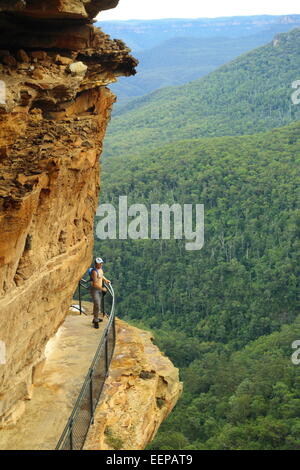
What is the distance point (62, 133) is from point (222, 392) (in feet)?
117

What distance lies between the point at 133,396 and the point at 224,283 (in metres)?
49.9

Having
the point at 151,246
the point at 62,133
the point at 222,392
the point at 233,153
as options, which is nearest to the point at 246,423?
the point at 222,392

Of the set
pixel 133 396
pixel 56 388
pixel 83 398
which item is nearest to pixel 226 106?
pixel 133 396

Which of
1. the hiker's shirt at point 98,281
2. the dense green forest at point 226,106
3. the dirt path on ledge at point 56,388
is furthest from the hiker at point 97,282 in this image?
the dense green forest at point 226,106

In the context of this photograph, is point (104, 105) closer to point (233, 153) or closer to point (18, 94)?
point (18, 94)

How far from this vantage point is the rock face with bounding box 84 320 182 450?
11711 millimetres

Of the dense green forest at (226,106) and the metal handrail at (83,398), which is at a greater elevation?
the dense green forest at (226,106)

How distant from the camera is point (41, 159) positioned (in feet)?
32.8

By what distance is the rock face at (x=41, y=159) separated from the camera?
31.0 feet

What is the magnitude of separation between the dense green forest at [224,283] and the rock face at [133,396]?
1746 centimetres

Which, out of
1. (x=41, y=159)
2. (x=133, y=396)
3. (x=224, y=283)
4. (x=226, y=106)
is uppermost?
(x=226, y=106)

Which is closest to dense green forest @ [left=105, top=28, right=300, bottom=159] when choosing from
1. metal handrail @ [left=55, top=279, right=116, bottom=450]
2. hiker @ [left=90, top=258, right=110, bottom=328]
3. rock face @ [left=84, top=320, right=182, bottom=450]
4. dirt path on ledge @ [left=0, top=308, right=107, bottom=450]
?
rock face @ [left=84, top=320, right=182, bottom=450]

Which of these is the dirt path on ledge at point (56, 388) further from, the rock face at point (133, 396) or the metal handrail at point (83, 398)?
→ the rock face at point (133, 396)

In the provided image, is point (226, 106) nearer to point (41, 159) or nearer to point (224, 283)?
point (224, 283)
